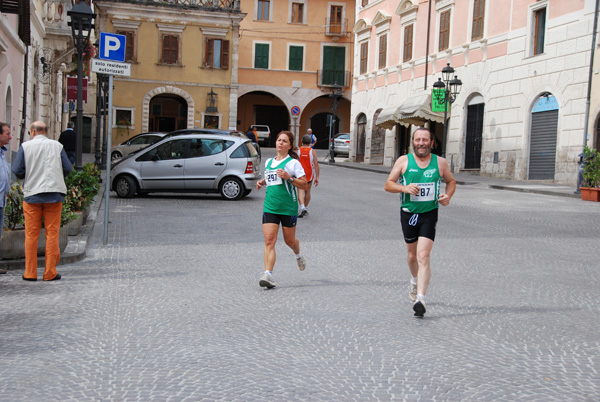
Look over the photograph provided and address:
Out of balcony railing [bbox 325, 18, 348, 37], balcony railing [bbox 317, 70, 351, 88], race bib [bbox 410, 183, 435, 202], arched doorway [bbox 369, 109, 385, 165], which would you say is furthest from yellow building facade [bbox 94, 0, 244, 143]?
race bib [bbox 410, 183, 435, 202]

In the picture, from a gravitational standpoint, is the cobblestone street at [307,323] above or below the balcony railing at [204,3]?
below

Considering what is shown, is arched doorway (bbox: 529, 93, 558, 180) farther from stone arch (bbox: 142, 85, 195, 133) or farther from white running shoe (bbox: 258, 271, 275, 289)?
stone arch (bbox: 142, 85, 195, 133)

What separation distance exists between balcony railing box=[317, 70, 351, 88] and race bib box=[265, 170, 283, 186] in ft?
158

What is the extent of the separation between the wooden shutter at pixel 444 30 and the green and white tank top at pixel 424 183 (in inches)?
1104

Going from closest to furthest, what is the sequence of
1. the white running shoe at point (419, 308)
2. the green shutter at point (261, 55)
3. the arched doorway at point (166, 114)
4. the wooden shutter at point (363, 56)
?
the white running shoe at point (419, 308) < the wooden shutter at point (363, 56) < the arched doorway at point (166, 114) < the green shutter at point (261, 55)

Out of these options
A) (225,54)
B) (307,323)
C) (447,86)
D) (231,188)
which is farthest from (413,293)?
(225,54)

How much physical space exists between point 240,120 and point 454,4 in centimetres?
2853

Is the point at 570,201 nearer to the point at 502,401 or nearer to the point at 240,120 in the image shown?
the point at 502,401

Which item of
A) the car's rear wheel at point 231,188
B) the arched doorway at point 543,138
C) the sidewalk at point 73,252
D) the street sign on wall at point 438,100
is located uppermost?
the street sign on wall at point 438,100

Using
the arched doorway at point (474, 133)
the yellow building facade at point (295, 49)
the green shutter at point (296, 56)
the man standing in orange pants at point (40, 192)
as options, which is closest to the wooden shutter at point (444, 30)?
the arched doorway at point (474, 133)

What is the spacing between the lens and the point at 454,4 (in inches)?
1288

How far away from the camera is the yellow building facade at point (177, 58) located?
150 ft

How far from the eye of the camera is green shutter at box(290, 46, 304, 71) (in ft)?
181

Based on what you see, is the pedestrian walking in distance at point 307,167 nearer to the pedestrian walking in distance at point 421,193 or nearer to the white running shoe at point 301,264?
the white running shoe at point 301,264
